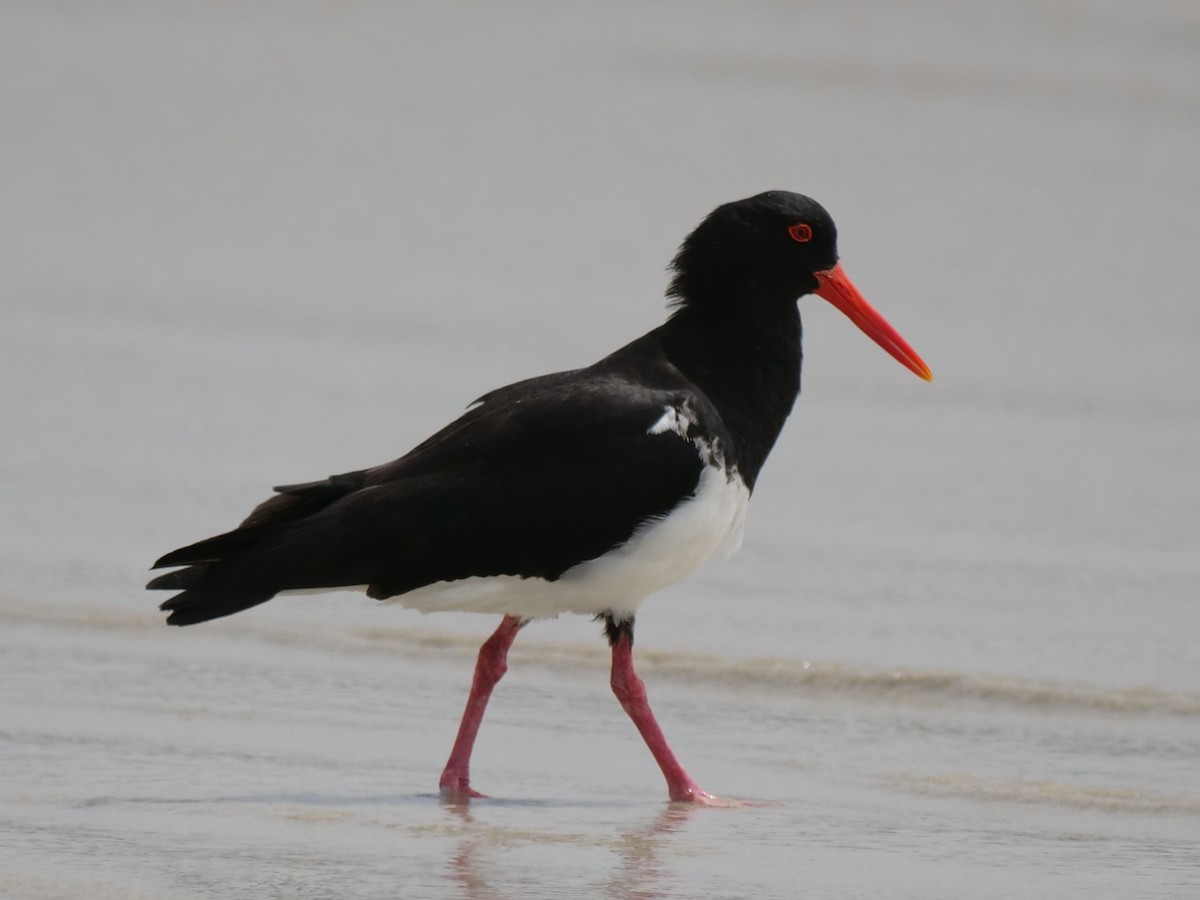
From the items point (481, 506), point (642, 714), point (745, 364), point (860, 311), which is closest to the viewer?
point (481, 506)

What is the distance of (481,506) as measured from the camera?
571 cm

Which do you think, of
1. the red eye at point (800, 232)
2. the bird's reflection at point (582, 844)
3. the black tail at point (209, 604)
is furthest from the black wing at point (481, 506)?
the red eye at point (800, 232)

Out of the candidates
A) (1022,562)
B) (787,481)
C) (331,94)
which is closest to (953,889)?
(1022,562)

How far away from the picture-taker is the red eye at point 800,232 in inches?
254

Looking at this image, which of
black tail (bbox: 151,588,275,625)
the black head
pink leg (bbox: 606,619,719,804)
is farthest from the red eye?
black tail (bbox: 151,588,275,625)

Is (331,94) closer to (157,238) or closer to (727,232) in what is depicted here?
(157,238)

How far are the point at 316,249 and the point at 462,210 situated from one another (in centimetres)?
114

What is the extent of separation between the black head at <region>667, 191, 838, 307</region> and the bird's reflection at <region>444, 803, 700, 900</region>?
5.31 feet

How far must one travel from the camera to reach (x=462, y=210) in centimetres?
A: 1344

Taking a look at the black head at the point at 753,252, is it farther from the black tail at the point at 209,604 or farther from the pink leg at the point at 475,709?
the black tail at the point at 209,604

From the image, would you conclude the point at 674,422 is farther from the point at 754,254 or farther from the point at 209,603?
the point at 209,603

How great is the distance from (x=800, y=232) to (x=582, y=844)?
2.19m

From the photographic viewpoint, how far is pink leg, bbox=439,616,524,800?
5.74 m

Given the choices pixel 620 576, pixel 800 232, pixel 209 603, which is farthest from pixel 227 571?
pixel 800 232
